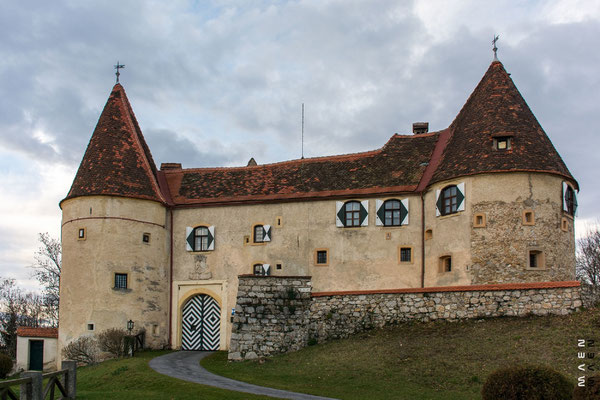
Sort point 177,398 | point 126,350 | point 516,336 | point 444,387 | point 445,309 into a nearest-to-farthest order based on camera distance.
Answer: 1. point 177,398
2. point 444,387
3. point 516,336
4. point 445,309
5. point 126,350

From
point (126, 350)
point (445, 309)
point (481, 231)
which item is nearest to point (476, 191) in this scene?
point (481, 231)

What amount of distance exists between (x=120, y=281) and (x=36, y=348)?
20.5ft

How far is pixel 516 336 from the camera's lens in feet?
77.2

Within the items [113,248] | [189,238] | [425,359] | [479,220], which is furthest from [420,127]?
[425,359]

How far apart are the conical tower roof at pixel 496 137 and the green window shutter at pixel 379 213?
9.15 ft

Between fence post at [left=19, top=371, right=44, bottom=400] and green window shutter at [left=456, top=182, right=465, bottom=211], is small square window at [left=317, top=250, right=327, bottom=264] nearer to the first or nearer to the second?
green window shutter at [left=456, top=182, right=465, bottom=211]

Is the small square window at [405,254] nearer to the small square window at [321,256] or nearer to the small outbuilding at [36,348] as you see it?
the small square window at [321,256]

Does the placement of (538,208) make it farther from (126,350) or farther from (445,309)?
(126,350)

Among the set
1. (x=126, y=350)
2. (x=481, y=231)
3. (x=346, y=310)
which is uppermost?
(x=481, y=231)

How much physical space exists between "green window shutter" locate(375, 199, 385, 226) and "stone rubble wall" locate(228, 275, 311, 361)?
231 inches

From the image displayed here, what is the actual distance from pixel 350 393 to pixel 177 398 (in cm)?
486

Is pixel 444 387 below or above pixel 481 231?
below

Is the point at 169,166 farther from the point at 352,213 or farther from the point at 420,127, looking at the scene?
the point at 420,127

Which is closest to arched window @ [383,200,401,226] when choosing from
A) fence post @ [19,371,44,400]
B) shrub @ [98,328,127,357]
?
shrub @ [98,328,127,357]
